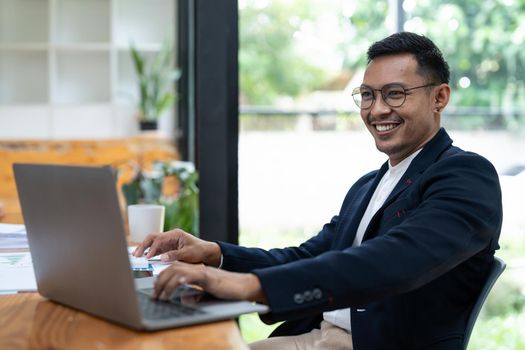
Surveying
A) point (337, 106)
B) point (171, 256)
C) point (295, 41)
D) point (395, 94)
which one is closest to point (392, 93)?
point (395, 94)

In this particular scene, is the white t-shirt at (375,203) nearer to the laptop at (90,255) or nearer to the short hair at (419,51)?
the short hair at (419,51)

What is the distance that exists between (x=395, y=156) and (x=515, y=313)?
6.07 ft

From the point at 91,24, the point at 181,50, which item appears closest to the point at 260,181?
the point at 181,50

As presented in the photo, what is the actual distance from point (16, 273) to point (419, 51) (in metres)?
0.96

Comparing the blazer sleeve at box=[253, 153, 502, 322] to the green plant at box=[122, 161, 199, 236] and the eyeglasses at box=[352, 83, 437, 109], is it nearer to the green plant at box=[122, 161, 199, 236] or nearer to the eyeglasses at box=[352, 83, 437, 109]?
the eyeglasses at box=[352, 83, 437, 109]

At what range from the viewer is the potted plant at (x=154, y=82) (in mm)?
5211

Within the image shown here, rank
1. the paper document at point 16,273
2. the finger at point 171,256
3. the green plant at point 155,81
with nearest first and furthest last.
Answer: the paper document at point 16,273 → the finger at point 171,256 → the green plant at point 155,81

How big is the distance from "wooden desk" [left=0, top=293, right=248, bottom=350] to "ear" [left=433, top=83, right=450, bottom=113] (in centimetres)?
86

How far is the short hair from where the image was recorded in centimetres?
185

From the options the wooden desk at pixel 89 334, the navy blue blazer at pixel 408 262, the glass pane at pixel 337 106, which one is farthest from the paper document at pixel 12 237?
the glass pane at pixel 337 106

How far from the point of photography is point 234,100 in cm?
279

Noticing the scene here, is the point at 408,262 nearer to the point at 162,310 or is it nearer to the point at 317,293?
the point at 317,293

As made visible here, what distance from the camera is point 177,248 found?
1.72m

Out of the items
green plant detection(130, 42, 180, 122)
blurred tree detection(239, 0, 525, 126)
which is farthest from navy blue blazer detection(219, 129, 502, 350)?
green plant detection(130, 42, 180, 122)
